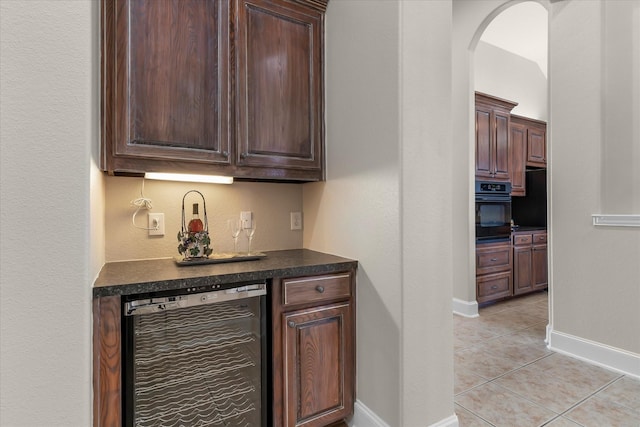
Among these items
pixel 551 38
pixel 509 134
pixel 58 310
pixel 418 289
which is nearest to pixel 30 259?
pixel 58 310

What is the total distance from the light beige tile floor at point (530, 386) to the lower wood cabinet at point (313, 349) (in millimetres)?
746

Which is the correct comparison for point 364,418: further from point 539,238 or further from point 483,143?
point 539,238

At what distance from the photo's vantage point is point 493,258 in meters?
3.79

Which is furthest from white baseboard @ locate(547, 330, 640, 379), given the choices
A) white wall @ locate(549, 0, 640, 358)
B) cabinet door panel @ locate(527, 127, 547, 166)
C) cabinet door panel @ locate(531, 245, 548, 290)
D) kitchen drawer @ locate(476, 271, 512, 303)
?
cabinet door panel @ locate(527, 127, 547, 166)

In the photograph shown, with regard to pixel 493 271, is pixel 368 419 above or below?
below

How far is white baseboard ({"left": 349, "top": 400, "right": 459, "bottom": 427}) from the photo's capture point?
→ 62.0 inches

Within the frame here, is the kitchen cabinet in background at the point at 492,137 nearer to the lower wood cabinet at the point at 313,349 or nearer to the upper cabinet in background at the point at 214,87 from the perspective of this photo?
the upper cabinet in background at the point at 214,87

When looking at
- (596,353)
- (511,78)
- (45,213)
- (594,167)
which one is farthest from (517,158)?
(45,213)

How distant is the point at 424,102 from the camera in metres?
1.54

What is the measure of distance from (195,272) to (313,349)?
692 mm

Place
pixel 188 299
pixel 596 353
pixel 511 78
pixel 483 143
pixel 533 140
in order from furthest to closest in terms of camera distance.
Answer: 1. pixel 511 78
2. pixel 533 140
3. pixel 483 143
4. pixel 596 353
5. pixel 188 299

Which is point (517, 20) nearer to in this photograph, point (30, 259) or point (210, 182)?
point (210, 182)

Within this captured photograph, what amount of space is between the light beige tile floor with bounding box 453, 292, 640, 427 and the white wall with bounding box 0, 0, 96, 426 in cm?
188

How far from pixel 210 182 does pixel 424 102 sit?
1.28 meters
